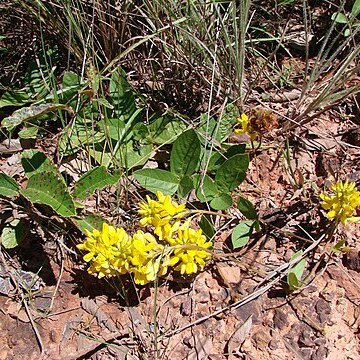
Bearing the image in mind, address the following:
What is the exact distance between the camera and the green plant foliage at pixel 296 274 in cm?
147

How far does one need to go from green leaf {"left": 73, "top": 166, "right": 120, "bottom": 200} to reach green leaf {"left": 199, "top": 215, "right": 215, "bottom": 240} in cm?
23

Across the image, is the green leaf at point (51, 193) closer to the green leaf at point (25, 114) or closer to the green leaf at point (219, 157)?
the green leaf at point (25, 114)

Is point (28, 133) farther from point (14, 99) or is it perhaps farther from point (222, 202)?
point (222, 202)

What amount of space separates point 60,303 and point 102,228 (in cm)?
22

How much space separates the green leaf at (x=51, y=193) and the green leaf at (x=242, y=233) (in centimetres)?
40

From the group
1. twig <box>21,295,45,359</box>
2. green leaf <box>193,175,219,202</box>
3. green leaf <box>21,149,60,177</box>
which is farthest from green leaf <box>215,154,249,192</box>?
twig <box>21,295,45,359</box>

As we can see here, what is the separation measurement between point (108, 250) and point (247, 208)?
1.22 ft

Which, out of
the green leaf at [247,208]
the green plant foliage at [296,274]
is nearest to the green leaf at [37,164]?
the green leaf at [247,208]

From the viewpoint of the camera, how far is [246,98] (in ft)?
5.81

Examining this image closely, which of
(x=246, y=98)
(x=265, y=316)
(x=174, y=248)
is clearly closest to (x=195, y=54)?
(x=246, y=98)

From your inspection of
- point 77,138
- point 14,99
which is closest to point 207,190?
point 77,138

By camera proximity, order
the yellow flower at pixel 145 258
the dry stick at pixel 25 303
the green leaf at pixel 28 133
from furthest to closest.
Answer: the green leaf at pixel 28 133
the dry stick at pixel 25 303
the yellow flower at pixel 145 258

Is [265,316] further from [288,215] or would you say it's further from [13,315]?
[13,315]

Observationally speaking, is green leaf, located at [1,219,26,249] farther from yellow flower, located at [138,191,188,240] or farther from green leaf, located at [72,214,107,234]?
yellow flower, located at [138,191,188,240]
